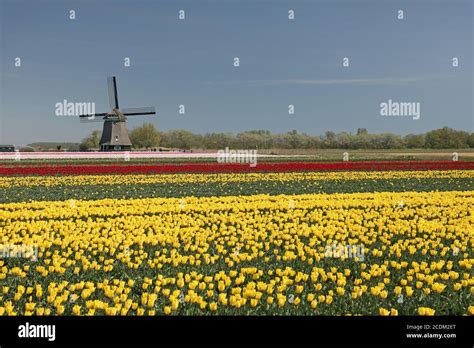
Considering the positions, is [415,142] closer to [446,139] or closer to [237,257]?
[446,139]

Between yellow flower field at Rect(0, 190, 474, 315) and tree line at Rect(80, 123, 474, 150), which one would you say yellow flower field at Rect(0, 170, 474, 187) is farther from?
tree line at Rect(80, 123, 474, 150)

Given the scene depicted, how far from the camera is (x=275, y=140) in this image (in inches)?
4077

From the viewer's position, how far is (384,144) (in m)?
95.1

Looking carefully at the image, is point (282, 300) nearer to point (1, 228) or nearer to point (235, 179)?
point (1, 228)

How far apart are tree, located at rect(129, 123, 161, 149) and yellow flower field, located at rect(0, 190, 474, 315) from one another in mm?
82338

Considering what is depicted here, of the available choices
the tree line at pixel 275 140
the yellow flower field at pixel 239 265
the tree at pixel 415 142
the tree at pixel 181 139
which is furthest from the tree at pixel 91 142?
the yellow flower field at pixel 239 265

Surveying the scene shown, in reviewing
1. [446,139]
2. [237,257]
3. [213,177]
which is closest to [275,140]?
[446,139]

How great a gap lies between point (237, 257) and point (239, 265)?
23cm

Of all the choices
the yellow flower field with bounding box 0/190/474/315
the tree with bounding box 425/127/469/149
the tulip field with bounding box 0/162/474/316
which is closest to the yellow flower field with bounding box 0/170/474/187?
the tulip field with bounding box 0/162/474/316

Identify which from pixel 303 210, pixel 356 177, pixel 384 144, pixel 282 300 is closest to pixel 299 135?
pixel 384 144

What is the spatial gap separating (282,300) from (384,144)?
94.3 metres

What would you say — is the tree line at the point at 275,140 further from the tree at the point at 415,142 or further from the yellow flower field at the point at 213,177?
the yellow flower field at the point at 213,177

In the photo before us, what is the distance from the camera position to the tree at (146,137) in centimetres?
9475

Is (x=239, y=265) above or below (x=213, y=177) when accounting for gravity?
below
